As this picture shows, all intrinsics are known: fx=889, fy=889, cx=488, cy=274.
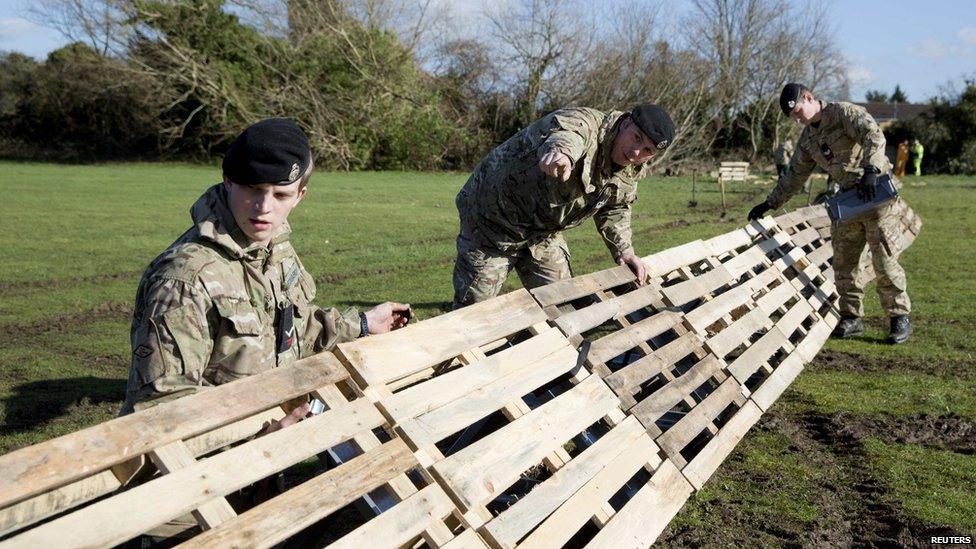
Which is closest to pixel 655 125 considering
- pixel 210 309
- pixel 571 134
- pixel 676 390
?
pixel 571 134

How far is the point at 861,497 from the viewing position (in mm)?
5109

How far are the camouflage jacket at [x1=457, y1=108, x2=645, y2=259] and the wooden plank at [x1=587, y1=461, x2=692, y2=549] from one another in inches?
77.6

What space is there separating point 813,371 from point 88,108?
43.0m

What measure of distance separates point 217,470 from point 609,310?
10.2 ft

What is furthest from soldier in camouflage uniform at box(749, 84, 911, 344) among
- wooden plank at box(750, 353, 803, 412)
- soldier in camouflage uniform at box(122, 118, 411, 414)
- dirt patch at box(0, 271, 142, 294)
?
dirt patch at box(0, 271, 142, 294)

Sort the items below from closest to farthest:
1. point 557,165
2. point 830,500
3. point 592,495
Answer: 1. point 592,495
2. point 557,165
3. point 830,500

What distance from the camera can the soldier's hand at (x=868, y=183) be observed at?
8484mm

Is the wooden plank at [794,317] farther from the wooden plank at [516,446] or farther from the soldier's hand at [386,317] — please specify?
the soldier's hand at [386,317]

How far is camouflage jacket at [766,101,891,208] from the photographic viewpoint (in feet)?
28.5

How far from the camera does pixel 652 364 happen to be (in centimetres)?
520

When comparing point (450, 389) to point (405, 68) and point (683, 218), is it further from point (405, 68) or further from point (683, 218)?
point (405, 68)

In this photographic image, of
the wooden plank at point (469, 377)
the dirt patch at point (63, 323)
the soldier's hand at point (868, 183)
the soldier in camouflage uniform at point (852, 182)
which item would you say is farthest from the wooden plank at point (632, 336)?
the dirt patch at point (63, 323)

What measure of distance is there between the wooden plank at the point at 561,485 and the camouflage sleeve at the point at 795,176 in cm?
563

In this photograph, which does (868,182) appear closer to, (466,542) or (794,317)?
(794,317)
